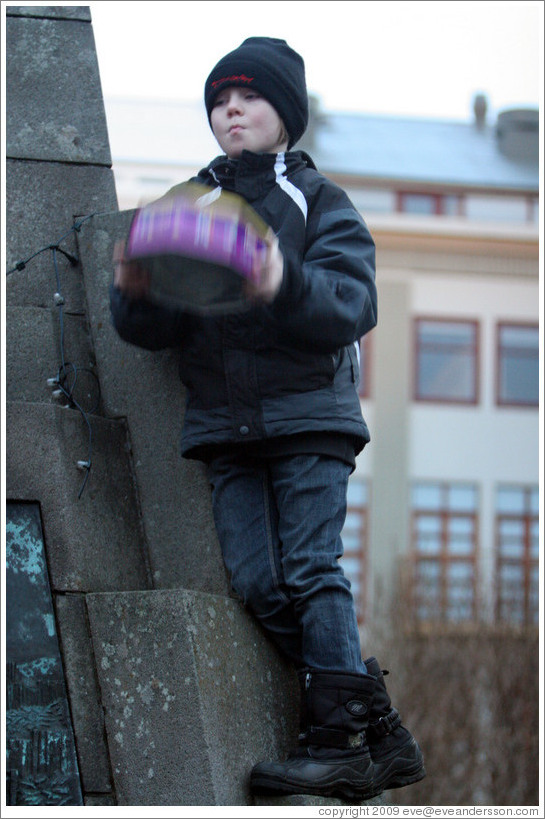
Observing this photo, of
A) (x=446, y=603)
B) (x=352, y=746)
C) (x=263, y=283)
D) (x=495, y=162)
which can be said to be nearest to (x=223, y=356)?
(x=263, y=283)

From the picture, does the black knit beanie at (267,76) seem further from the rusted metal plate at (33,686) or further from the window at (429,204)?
the window at (429,204)

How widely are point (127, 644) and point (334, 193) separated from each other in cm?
123

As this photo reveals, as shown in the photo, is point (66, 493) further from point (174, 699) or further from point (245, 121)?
point (245, 121)

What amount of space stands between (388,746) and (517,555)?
1850cm

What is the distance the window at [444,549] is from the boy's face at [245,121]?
16215 mm

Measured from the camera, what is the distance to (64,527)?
3.30m

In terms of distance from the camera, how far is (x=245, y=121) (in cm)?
344

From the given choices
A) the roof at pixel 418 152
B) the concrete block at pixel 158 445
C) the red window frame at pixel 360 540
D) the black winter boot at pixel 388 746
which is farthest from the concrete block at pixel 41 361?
the roof at pixel 418 152

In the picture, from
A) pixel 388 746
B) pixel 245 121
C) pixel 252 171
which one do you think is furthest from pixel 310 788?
pixel 245 121

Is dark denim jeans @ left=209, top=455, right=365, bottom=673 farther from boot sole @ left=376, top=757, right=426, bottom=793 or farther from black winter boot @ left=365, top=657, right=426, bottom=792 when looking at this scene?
boot sole @ left=376, top=757, right=426, bottom=793

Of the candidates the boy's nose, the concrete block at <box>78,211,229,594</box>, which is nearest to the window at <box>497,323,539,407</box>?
the concrete block at <box>78,211,229,594</box>

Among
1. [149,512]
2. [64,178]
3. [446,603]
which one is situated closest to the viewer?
[149,512]

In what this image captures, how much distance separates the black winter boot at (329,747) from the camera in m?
3.12

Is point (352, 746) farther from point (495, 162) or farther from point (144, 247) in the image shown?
point (495, 162)
